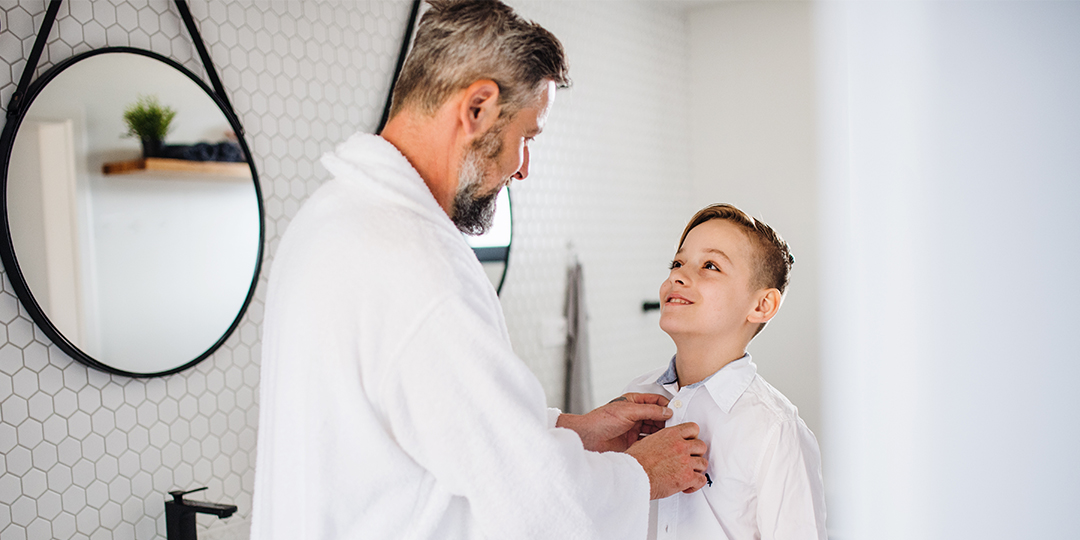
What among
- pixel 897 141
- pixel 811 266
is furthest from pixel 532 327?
pixel 897 141

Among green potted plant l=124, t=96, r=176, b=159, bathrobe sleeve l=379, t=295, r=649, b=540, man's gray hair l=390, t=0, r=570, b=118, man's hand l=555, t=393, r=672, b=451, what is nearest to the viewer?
bathrobe sleeve l=379, t=295, r=649, b=540

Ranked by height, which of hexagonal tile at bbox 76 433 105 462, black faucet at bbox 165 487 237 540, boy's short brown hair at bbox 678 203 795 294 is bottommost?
black faucet at bbox 165 487 237 540

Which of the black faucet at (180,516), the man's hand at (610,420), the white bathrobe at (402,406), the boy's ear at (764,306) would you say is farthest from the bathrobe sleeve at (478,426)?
the black faucet at (180,516)

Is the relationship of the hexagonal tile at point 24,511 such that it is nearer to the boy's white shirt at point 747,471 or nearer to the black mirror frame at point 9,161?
the black mirror frame at point 9,161

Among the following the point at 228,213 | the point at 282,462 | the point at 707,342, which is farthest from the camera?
the point at 228,213

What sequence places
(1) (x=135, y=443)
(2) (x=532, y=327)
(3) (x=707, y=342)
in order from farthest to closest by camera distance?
1. (2) (x=532, y=327)
2. (1) (x=135, y=443)
3. (3) (x=707, y=342)

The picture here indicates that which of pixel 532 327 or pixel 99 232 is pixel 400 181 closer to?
pixel 99 232

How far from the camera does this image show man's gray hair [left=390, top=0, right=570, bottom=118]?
0.93 meters

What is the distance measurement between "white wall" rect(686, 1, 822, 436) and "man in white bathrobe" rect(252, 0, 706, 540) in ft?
7.82

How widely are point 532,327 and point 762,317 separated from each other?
121 cm

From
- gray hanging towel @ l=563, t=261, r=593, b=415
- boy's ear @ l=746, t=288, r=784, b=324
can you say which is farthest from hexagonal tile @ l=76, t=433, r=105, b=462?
gray hanging towel @ l=563, t=261, r=593, b=415

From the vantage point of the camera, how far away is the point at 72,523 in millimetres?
1374

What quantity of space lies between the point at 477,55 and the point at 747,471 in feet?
2.53

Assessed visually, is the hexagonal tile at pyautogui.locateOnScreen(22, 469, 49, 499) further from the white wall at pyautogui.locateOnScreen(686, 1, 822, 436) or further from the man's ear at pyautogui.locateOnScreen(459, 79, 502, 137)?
the white wall at pyautogui.locateOnScreen(686, 1, 822, 436)
